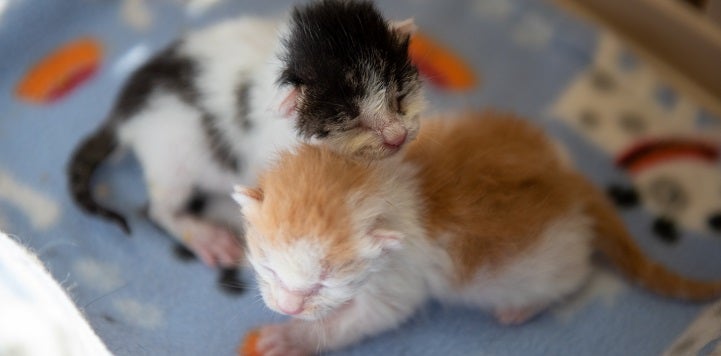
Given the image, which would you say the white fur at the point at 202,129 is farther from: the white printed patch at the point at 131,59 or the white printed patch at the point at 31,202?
the white printed patch at the point at 131,59

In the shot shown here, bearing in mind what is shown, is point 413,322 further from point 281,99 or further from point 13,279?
point 13,279

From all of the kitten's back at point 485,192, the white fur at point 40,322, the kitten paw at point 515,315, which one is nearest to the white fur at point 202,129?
the kitten's back at point 485,192

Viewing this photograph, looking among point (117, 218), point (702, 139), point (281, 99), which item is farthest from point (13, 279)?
point (702, 139)

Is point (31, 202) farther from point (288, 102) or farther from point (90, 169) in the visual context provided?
point (288, 102)

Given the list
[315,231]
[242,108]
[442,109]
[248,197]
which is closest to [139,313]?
[242,108]

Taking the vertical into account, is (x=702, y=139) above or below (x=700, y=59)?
below

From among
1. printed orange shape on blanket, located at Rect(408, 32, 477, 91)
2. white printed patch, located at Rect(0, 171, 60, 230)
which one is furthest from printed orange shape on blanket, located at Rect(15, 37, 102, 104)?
printed orange shape on blanket, located at Rect(408, 32, 477, 91)
